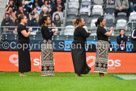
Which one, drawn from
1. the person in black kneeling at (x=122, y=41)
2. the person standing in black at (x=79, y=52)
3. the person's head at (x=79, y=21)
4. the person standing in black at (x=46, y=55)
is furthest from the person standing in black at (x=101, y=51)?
the person in black kneeling at (x=122, y=41)

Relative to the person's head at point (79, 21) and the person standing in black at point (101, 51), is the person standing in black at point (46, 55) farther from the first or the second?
the person standing in black at point (101, 51)

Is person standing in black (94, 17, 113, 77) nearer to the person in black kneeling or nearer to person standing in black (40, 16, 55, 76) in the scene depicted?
person standing in black (40, 16, 55, 76)

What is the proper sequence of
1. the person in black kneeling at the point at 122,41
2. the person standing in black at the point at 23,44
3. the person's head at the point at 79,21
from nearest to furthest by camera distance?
the person standing in black at the point at 23,44, the person's head at the point at 79,21, the person in black kneeling at the point at 122,41

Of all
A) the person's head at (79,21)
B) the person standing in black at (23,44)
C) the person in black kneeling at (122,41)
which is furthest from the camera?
the person in black kneeling at (122,41)

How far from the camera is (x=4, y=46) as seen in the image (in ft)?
61.3

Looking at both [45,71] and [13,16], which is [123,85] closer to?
[45,71]

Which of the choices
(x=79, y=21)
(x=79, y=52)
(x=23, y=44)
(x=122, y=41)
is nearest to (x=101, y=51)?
(x=79, y=52)

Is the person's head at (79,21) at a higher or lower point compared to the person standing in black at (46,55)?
higher

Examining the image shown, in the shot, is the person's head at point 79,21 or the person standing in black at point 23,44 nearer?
the person standing in black at point 23,44

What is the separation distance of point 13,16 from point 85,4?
12.9 feet

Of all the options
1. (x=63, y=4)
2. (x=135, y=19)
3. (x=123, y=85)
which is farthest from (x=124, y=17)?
(x=123, y=85)

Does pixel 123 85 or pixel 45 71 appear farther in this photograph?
pixel 45 71

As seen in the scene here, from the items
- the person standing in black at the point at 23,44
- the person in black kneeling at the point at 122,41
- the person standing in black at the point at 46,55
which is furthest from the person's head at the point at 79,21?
the person in black kneeling at the point at 122,41

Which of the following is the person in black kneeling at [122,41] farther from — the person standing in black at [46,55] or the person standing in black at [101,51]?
the person standing in black at [46,55]
